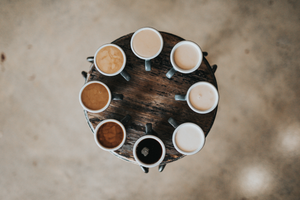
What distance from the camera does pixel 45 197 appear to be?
80.6 inches

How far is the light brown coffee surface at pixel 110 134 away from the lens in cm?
106

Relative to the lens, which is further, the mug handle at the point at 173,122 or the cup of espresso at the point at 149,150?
the mug handle at the point at 173,122

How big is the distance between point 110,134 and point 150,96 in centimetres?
42

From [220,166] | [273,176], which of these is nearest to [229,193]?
[220,166]

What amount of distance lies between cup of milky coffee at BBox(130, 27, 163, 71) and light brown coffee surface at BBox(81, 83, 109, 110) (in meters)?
0.37

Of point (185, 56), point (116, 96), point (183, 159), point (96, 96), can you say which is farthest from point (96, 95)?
point (183, 159)

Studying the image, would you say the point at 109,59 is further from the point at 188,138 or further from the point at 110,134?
the point at 188,138

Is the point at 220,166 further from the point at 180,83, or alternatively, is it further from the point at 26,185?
the point at 26,185

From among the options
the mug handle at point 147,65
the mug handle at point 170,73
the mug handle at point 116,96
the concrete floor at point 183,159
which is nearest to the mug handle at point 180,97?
the mug handle at point 170,73

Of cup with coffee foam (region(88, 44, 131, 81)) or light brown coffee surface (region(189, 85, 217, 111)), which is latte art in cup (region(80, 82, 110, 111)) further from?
light brown coffee surface (region(189, 85, 217, 111))

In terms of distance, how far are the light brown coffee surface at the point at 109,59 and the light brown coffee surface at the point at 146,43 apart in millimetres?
135

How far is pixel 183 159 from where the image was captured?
6.53 ft

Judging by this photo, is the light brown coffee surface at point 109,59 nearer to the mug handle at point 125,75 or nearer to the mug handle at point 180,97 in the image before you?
the mug handle at point 125,75

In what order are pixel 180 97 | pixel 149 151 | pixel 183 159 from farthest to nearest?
Answer: pixel 183 159 → pixel 180 97 → pixel 149 151
